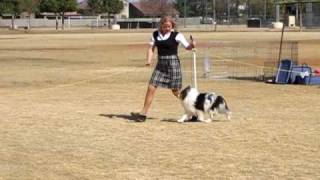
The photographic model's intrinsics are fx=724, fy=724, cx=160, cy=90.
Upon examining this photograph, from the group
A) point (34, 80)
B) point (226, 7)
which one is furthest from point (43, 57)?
point (226, 7)

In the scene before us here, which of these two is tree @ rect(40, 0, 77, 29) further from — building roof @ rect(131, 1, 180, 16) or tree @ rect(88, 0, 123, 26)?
building roof @ rect(131, 1, 180, 16)

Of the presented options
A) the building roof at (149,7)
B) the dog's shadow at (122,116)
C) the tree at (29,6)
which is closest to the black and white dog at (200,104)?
the dog's shadow at (122,116)

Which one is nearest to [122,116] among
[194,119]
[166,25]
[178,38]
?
[194,119]

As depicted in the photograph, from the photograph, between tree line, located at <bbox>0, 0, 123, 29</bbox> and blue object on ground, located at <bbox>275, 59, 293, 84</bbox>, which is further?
tree line, located at <bbox>0, 0, 123, 29</bbox>

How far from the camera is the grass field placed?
9.04 m

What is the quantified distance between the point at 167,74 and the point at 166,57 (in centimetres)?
32

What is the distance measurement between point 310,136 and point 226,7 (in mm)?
158525

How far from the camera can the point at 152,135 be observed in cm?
1171

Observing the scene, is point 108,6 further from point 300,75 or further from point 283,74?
point 300,75

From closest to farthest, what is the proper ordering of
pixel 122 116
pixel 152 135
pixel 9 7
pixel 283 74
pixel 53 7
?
1. pixel 152 135
2. pixel 122 116
3. pixel 283 74
4. pixel 9 7
5. pixel 53 7

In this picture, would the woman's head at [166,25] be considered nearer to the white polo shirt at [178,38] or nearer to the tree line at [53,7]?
the white polo shirt at [178,38]

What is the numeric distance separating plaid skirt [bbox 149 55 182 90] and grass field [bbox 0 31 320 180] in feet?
2.34

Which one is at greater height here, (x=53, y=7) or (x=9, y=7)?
(x=53, y=7)

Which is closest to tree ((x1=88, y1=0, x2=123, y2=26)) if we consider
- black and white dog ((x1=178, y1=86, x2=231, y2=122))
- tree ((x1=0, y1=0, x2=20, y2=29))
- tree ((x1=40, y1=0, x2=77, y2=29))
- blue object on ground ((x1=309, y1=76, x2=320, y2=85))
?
tree ((x1=40, y1=0, x2=77, y2=29))
